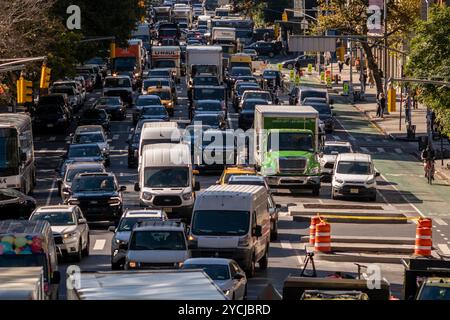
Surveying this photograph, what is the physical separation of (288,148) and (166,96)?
31.9 m

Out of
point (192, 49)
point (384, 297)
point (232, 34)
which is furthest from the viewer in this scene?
point (232, 34)

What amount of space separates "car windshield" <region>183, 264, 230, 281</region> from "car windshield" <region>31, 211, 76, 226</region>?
10562 mm

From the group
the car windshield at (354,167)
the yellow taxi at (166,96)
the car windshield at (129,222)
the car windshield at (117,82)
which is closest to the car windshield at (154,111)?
the yellow taxi at (166,96)

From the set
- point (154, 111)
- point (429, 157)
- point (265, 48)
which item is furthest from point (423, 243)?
point (265, 48)

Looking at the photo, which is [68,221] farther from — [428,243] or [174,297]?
[174,297]

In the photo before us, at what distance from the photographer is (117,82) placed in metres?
95.3

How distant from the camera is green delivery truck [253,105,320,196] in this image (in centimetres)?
5856

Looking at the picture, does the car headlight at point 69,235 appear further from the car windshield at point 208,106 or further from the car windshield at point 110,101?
the car windshield at point 110,101

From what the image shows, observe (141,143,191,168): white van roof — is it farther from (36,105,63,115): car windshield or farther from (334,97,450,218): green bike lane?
(36,105,63,115): car windshield

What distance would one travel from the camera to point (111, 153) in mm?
73188

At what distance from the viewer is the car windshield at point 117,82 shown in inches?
3745

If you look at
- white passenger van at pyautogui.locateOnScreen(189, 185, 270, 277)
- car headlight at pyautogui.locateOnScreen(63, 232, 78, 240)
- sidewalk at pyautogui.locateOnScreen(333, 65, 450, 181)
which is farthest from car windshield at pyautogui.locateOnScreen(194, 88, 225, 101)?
white passenger van at pyautogui.locateOnScreen(189, 185, 270, 277)
